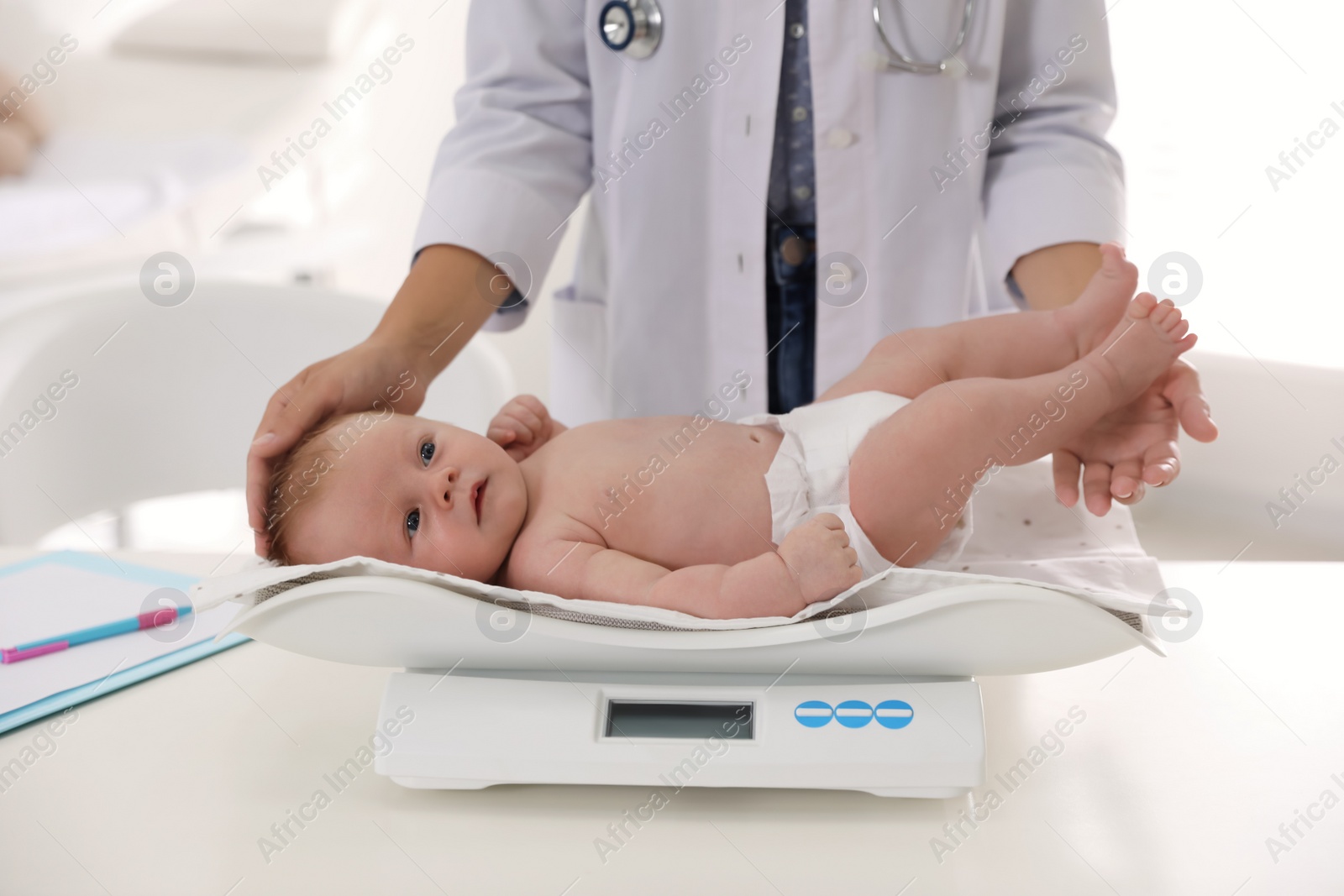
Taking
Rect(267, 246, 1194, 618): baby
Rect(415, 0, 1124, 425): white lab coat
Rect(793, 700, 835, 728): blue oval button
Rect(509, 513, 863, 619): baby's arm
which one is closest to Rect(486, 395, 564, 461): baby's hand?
Rect(267, 246, 1194, 618): baby

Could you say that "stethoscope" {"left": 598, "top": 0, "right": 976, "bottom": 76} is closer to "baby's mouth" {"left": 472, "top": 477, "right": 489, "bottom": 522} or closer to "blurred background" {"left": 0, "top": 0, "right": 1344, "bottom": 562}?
"blurred background" {"left": 0, "top": 0, "right": 1344, "bottom": 562}

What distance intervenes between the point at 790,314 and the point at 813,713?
2.43 ft

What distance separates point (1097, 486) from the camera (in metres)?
0.97

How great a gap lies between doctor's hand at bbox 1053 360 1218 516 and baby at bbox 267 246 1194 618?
4 centimetres

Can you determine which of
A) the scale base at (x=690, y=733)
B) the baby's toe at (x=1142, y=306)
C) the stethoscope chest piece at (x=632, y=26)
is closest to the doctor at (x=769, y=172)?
the stethoscope chest piece at (x=632, y=26)

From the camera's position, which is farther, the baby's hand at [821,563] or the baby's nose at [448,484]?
the baby's nose at [448,484]

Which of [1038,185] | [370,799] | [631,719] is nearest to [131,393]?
[370,799]

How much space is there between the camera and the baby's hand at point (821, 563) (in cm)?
76

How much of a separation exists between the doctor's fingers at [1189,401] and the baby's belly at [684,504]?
383 mm

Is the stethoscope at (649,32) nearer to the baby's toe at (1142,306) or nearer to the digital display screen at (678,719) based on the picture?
the baby's toe at (1142,306)

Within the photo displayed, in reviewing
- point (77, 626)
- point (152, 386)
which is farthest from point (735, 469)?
point (152, 386)

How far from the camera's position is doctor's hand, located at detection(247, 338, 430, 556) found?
905 mm

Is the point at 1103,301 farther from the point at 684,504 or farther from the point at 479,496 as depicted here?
the point at 479,496

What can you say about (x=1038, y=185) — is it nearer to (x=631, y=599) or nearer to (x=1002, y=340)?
(x=1002, y=340)
